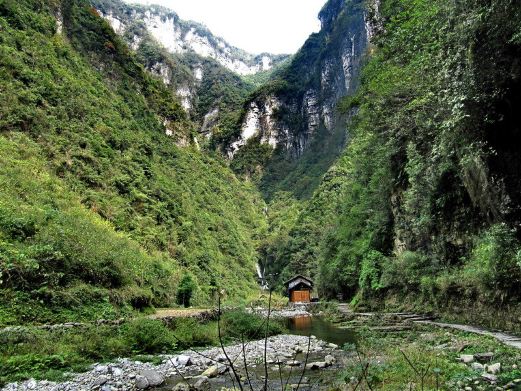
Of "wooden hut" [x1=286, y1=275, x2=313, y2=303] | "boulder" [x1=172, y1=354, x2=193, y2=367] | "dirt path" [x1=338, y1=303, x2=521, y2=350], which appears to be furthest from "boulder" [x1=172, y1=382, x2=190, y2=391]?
"wooden hut" [x1=286, y1=275, x2=313, y2=303]

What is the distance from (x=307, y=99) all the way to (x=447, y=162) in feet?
437

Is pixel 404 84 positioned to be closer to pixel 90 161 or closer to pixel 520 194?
pixel 520 194

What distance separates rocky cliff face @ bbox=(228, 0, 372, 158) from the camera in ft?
424

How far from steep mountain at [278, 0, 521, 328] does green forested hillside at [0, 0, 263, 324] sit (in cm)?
1204

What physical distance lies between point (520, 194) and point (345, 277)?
2383 centimetres

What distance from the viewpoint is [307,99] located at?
466ft

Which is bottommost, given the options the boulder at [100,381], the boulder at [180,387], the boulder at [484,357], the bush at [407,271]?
the boulder at [180,387]

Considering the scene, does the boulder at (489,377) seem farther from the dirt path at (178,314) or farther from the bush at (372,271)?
the bush at (372,271)

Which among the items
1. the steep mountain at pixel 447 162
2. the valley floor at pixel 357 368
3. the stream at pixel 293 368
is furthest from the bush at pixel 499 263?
the stream at pixel 293 368

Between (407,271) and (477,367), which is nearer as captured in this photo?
(477,367)

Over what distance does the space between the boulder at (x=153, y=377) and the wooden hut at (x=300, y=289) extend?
4120 centimetres

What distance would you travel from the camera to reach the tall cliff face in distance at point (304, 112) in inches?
4847

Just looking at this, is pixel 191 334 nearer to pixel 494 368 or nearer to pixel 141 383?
pixel 141 383

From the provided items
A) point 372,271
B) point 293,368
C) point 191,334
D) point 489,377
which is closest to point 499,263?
point 489,377
